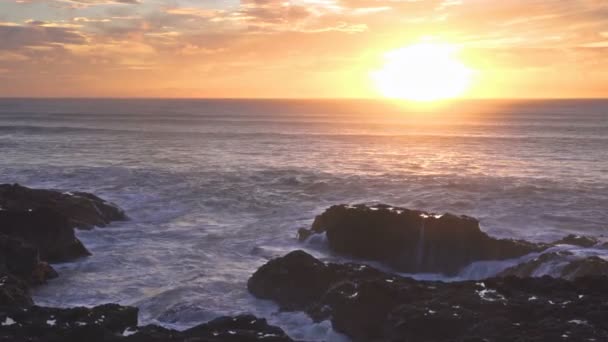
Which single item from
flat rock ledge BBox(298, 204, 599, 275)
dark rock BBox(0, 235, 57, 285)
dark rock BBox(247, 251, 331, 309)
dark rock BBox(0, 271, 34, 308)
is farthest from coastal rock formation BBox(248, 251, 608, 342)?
dark rock BBox(0, 235, 57, 285)

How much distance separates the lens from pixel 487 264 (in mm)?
19219

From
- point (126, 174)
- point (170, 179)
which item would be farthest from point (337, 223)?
point (126, 174)

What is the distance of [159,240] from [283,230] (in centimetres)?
516

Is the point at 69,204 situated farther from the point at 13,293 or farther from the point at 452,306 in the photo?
the point at 452,306

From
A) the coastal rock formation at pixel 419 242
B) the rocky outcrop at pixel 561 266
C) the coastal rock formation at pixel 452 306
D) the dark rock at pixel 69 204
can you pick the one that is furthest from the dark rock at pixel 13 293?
the rocky outcrop at pixel 561 266

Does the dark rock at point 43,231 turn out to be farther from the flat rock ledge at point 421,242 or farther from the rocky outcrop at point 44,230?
the flat rock ledge at point 421,242

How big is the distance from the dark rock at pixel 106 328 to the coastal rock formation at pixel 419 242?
8506 millimetres

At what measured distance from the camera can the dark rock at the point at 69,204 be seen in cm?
2462

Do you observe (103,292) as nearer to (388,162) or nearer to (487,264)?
(487,264)

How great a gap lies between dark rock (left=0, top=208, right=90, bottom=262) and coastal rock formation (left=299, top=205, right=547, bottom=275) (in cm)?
937

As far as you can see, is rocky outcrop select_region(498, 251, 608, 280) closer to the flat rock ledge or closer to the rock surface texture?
the flat rock ledge

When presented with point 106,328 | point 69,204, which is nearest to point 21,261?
point 106,328

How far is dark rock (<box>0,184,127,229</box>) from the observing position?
80.8 ft

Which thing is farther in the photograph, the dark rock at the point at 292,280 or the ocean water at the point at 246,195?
the ocean water at the point at 246,195
